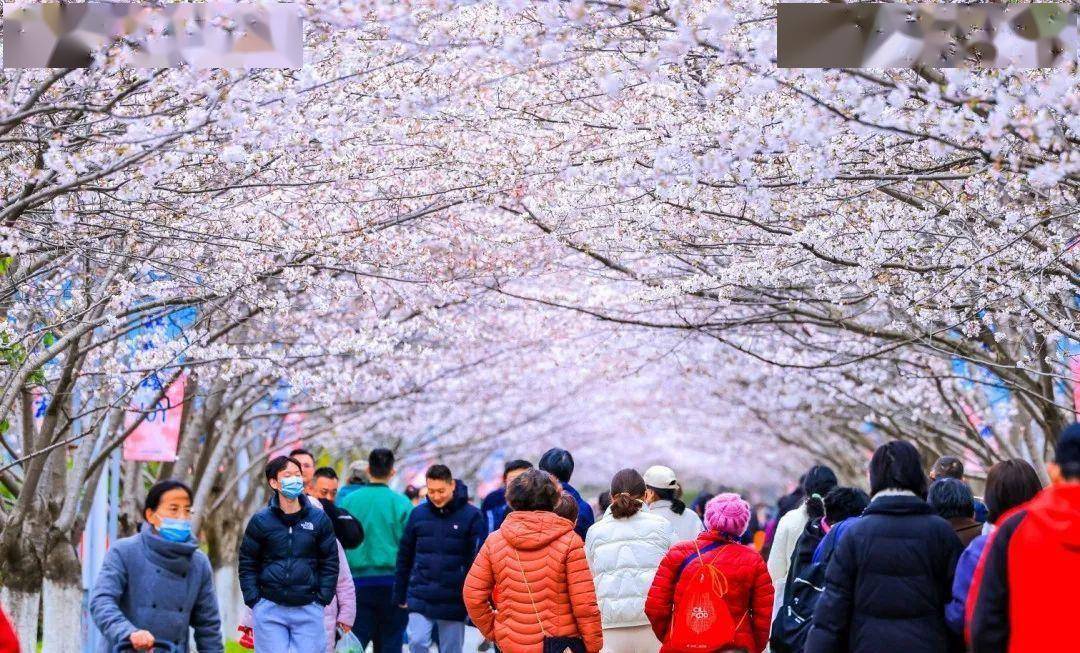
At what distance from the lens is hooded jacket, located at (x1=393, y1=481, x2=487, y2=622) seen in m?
10.3

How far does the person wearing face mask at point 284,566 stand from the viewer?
9078 millimetres

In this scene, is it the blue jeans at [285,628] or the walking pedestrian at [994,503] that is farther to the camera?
the blue jeans at [285,628]

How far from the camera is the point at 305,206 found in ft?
35.7

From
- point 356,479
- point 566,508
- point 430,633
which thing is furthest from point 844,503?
point 356,479

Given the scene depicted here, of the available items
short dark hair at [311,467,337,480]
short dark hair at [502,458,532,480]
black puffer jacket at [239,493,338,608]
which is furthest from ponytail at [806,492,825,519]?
short dark hair at [311,467,337,480]

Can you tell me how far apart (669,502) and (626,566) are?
4.85ft

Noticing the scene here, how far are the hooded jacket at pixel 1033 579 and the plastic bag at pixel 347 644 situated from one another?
5.38 metres

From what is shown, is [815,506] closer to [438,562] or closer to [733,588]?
Answer: [733,588]

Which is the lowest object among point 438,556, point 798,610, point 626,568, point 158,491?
point 798,610

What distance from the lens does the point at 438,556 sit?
406 inches

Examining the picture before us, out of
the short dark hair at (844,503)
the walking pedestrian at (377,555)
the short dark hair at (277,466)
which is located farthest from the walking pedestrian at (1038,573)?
the walking pedestrian at (377,555)

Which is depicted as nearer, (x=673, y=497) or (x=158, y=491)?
(x=158, y=491)

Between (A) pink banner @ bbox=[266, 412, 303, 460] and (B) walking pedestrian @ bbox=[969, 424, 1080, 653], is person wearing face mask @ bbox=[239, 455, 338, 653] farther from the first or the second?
(A) pink banner @ bbox=[266, 412, 303, 460]

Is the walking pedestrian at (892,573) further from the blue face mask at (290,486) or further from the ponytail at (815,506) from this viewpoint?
the blue face mask at (290,486)
